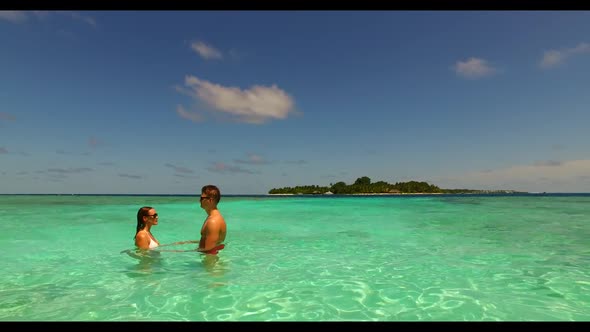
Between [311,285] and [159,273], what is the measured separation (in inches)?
123

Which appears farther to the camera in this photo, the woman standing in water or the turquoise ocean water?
the woman standing in water

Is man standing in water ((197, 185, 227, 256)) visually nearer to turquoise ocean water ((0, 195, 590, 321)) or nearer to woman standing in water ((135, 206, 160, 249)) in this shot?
turquoise ocean water ((0, 195, 590, 321))

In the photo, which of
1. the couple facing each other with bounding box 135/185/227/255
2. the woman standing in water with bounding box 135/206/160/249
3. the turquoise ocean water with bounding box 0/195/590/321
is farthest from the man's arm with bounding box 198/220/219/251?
the woman standing in water with bounding box 135/206/160/249

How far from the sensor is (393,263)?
7699 mm

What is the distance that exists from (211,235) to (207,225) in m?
0.26

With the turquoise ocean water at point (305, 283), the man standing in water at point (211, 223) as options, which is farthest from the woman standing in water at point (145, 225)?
the man standing in water at point (211, 223)

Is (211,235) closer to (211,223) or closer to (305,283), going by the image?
(211,223)

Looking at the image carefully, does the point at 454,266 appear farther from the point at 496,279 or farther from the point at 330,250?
the point at 330,250

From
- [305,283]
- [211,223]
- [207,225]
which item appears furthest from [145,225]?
[305,283]

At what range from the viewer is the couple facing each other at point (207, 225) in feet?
23.5

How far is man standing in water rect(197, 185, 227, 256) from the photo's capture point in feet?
A: 23.5

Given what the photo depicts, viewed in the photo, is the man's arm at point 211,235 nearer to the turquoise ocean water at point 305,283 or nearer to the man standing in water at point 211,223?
Answer: the man standing in water at point 211,223

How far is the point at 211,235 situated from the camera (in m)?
7.28

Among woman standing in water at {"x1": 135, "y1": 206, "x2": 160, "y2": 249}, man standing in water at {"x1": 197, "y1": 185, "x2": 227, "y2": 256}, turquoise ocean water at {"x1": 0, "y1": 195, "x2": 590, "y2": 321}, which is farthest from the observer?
woman standing in water at {"x1": 135, "y1": 206, "x2": 160, "y2": 249}
